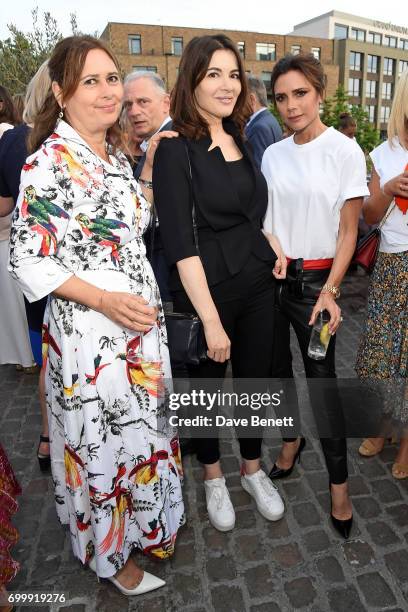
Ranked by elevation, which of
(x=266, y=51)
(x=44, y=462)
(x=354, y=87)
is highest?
(x=266, y=51)

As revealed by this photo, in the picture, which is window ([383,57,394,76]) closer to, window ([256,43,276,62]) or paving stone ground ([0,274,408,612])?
window ([256,43,276,62])

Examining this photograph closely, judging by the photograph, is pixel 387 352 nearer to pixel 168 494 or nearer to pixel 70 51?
pixel 168 494

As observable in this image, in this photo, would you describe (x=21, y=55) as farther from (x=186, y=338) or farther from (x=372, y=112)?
(x=372, y=112)

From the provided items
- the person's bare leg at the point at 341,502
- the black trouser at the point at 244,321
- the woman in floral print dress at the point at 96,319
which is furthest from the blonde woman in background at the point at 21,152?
the person's bare leg at the point at 341,502

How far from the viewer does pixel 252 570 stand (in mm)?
2414

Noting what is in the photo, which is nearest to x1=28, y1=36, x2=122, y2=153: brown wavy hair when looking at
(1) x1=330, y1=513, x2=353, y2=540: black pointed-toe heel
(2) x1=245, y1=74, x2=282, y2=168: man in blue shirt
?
(2) x1=245, y1=74, x2=282, y2=168: man in blue shirt

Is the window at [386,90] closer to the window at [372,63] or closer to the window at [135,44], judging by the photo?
the window at [372,63]

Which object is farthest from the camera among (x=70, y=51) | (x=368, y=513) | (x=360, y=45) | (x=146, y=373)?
(x=360, y=45)

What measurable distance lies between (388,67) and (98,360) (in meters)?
80.7

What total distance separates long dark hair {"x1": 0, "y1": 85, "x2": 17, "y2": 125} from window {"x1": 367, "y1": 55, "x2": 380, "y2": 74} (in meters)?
73.5

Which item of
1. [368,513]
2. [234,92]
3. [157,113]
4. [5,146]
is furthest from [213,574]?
[157,113]

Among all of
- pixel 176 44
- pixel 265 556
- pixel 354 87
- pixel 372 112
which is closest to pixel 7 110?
pixel 265 556

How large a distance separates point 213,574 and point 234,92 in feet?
8.05

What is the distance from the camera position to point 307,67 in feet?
7.79
